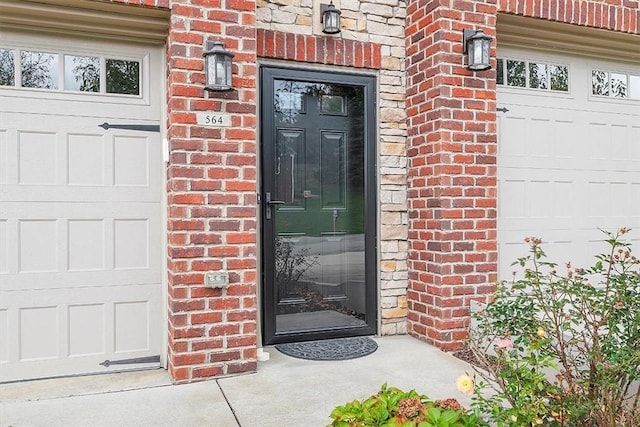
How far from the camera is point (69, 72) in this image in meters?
3.14

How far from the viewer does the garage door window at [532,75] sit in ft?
13.5

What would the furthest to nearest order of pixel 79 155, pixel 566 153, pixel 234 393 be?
pixel 566 153 < pixel 79 155 < pixel 234 393

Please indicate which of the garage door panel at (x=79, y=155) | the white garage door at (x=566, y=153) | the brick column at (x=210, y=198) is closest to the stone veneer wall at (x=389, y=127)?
the white garage door at (x=566, y=153)

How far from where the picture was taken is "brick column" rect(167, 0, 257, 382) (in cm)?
296

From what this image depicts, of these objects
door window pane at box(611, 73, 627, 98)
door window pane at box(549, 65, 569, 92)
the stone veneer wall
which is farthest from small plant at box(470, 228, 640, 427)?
door window pane at box(611, 73, 627, 98)

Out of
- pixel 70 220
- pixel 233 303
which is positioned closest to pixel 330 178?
pixel 233 303

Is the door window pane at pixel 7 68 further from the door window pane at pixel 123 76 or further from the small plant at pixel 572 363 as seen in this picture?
the small plant at pixel 572 363

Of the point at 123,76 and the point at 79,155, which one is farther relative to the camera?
the point at 123,76

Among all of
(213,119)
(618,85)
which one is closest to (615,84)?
(618,85)

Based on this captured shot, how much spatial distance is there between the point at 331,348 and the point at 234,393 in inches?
36.1

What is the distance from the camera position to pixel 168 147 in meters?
3.04

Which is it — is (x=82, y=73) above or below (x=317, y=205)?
above

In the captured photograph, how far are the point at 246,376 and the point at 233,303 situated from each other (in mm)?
435

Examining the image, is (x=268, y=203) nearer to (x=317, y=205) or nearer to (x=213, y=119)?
(x=317, y=205)
